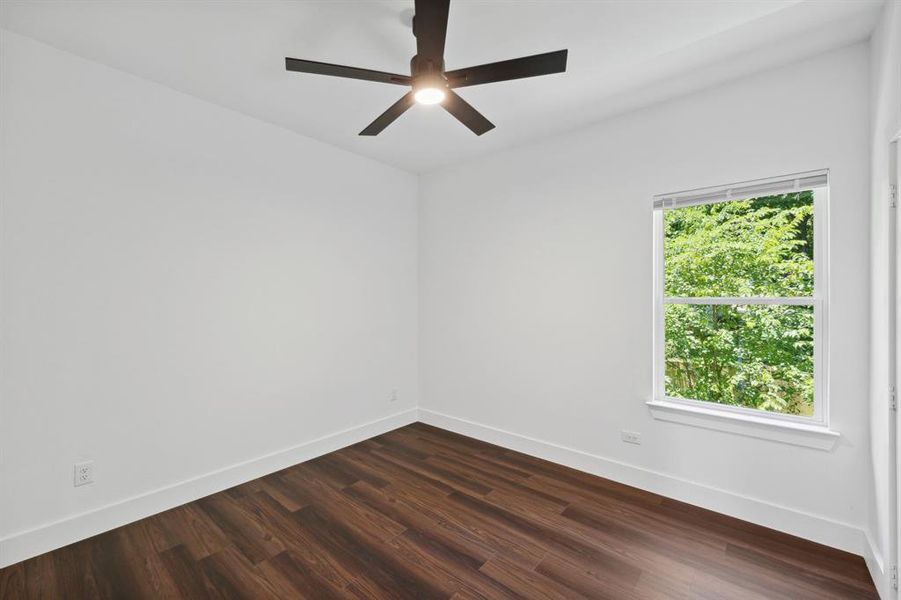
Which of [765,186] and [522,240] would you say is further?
[522,240]

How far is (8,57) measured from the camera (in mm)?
2061

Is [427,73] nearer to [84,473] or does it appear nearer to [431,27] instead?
[431,27]

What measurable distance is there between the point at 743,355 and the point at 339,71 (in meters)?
2.89

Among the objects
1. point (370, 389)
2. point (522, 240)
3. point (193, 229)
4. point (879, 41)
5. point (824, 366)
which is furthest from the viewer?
point (370, 389)

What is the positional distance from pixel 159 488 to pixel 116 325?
108 cm

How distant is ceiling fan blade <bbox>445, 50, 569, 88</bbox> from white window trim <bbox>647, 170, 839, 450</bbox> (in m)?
1.53

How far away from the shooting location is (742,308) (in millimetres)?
2561

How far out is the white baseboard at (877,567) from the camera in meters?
1.73

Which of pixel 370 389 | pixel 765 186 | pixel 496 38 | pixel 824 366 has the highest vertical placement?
pixel 496 38

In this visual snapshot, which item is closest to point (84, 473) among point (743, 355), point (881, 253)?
point (743, 355)

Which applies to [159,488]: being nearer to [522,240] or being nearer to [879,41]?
[522,240]

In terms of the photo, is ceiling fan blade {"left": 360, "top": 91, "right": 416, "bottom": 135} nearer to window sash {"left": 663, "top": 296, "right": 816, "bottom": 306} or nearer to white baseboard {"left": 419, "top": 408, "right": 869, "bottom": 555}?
window sash {"left": 663, "top": 296, "right": 816, "bottom": 306}

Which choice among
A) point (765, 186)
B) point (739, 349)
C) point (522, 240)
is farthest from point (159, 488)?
point (765, 186)

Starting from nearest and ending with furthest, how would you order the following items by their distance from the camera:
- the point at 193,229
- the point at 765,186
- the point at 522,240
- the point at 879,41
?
the point at 879,41 → the point at 765,186 → the point at 193,229 → the point at 522,240
